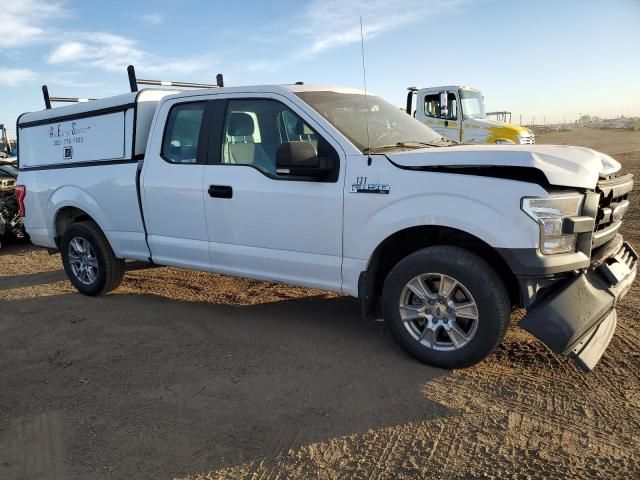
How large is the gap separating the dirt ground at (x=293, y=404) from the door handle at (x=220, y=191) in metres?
1.19

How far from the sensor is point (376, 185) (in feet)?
11.8

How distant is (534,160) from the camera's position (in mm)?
3090

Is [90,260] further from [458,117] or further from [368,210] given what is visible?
[458,117]

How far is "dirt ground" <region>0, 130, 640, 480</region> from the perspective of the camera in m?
2.67

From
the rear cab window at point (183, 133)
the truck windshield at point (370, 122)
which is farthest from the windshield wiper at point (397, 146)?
the rear cab window at point (183, 133)

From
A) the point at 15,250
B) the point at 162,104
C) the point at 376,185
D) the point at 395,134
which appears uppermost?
the point at 162,104

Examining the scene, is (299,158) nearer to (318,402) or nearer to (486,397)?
(318,402)

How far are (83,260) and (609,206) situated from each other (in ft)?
16.9

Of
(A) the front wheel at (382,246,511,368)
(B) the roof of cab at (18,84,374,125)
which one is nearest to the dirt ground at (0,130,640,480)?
(A) the front wheel at (382,246,511,368)

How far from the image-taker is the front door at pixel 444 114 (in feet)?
45.4

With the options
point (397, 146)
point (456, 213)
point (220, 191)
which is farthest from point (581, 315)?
point (220, 191)

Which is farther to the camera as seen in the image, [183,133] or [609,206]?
[183,133]

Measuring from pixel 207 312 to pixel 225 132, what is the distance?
1765 mm

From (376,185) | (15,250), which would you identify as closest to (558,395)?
(376,185)
